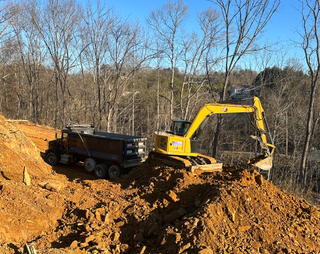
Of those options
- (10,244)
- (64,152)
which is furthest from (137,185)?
(64,152)

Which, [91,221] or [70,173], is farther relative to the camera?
[70,173]

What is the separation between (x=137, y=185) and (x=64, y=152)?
19.1 ft

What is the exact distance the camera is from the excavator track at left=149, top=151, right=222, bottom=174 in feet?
28.2

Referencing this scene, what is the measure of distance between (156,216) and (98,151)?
5.74 meters

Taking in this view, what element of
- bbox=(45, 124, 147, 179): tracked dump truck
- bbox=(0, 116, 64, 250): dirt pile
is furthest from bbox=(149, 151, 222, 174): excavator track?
bbox=(0, 116, 64, 250): dirt pile

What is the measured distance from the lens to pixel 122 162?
33.6ft

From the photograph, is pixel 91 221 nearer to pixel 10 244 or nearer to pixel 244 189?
pixel 10 244

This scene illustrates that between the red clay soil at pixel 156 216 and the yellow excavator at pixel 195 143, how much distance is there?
1095mm

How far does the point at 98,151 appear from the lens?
35.5 feet

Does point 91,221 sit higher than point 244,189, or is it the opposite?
point 244,189

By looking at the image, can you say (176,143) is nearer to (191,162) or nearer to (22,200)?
(191,162)

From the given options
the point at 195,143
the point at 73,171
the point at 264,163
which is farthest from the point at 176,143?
the point at 73,171

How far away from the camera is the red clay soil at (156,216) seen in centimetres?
475

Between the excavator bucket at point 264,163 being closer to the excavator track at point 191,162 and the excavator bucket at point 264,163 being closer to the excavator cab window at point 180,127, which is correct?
the excavator track at point 191,162
